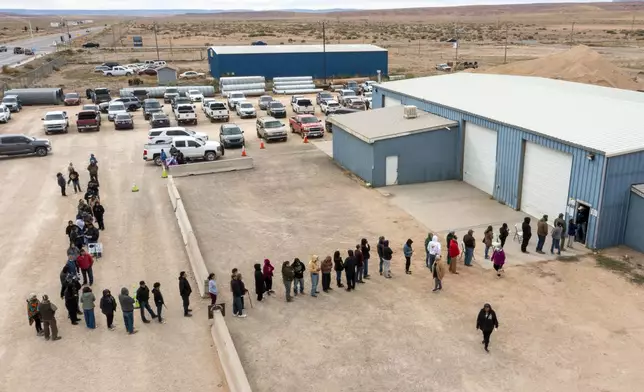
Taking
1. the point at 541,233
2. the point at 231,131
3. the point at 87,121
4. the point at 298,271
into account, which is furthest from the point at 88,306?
the point at 87,121

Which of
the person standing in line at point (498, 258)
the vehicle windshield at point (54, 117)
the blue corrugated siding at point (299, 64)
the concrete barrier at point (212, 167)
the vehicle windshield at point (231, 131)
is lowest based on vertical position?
the concrete barrier at point (212, 167)

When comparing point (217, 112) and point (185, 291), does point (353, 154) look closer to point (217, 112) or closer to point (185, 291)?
point (185, 291)

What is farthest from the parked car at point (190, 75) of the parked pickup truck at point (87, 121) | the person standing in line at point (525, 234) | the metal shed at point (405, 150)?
the person standing in line at point (525, 234)

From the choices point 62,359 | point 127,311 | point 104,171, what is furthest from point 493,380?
point 104,171

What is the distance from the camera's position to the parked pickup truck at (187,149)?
99.0 ft

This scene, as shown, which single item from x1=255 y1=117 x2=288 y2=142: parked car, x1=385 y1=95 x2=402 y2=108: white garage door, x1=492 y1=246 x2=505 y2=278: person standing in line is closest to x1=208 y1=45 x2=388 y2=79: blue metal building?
x1=255 y1=117 x2=288 y2=142: parked car

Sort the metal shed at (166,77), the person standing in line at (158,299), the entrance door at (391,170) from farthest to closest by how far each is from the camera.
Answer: the metal shed at (166,77), the entrance door at (391,170), the person standing in line at (158,299)

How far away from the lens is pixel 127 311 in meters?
13.5

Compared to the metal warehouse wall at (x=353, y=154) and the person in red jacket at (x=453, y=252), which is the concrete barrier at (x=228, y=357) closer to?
the person in red jacket at (x=453, y=252)

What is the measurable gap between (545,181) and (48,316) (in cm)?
1681

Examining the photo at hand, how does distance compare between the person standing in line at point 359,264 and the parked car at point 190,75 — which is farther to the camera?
the parked car at point 190,75

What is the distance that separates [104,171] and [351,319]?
A: 64.3ft

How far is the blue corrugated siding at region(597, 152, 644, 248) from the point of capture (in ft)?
57.8

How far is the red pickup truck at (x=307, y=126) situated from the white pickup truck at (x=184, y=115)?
841 centimetres
